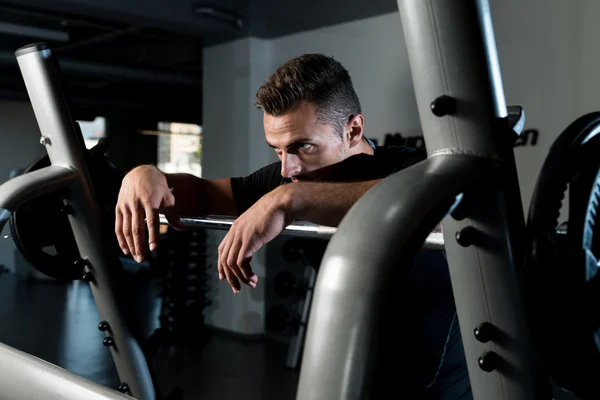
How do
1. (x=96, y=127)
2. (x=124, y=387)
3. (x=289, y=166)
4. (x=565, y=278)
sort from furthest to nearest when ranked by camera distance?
(x=96, y=127), (x=124, y=387), (x=289, y=166), (x=565, y=278)

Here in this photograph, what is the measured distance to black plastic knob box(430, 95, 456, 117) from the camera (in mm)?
569

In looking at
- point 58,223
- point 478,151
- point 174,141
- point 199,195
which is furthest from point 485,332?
point 174,141

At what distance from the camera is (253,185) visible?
58.2 inches

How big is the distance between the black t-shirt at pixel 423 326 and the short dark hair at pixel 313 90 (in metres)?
0.09

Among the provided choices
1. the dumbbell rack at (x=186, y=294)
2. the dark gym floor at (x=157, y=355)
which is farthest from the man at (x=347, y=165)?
the dumbbell rack at (x=186, y=294)

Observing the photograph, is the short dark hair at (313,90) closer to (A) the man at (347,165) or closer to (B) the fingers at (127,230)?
(A) the man at (347,165)

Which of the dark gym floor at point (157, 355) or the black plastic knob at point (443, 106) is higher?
the black plastic knob at point (443, 106)

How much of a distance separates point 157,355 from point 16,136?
3.50 m

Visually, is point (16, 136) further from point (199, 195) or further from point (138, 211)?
point (138, 211)

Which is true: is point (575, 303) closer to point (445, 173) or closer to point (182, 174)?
point (445, 173)

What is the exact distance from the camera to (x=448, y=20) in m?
0.56

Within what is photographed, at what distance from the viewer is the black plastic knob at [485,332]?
24.1 inches

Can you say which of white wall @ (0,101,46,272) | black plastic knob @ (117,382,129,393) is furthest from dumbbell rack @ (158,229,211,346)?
black plastic knob @ (117,382,129,393)

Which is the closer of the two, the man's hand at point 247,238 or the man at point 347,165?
the man's hand at point 247,238
